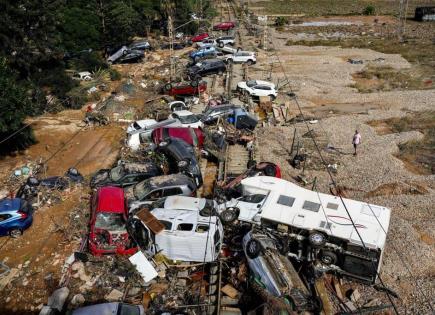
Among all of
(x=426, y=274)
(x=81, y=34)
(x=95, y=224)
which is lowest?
(x=426, y=274)

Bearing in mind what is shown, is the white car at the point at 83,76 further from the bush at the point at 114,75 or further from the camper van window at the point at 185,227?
the camper van window at the point at 185,227

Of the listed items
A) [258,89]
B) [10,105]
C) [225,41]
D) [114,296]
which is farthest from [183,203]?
[225,41]

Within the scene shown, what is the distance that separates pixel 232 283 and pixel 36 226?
325 inches

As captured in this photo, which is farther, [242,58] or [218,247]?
[242,58]

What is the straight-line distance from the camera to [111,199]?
15.2m

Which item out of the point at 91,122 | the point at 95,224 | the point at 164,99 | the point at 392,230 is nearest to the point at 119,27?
the point at 164,99

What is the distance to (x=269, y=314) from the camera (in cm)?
1095

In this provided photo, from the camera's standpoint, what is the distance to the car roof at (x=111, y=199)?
14.8 metres

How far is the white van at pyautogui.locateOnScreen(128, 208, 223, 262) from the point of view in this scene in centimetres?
1329

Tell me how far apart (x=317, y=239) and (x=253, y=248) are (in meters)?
2.03

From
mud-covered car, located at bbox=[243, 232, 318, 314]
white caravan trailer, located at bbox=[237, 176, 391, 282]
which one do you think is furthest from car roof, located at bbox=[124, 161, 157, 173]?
mud-covered car, located at bbox=[243, 232, 318, 314]

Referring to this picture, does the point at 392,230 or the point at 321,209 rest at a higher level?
the point at 321,209

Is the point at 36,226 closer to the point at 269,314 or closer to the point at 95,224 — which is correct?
the point at 95,224

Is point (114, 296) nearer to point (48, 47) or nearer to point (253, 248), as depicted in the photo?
point (253, 248)
